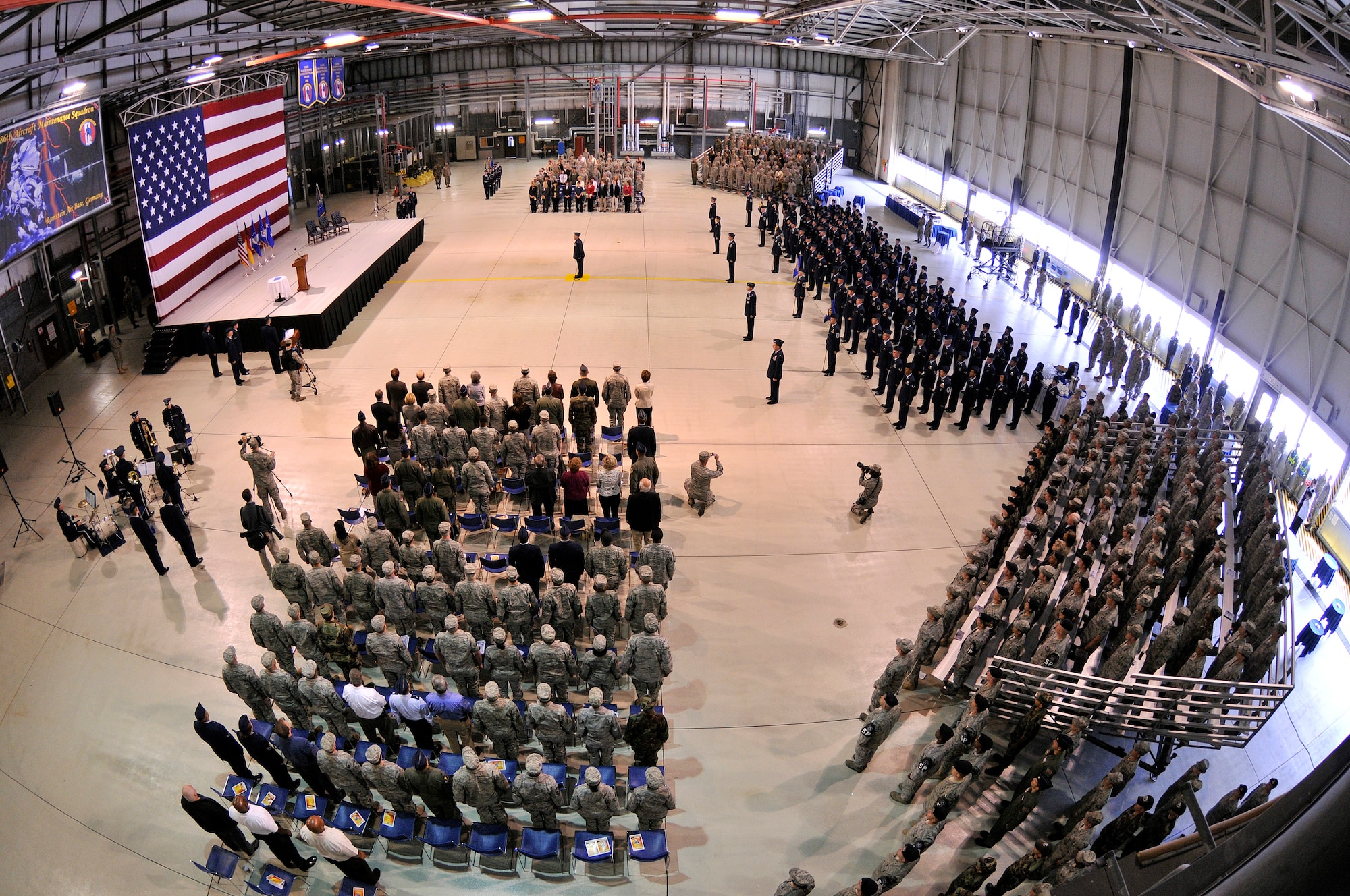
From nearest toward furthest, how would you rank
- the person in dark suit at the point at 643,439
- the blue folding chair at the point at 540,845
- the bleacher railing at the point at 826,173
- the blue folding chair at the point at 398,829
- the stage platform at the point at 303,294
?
the blue folding chair at the point at 540,845 → the blue folding chair at the point at 398,829 → the person in dark suit at the point at 643,439 → the stage platform at the point at 303,294 → the bleacher railing at the point at 826,173

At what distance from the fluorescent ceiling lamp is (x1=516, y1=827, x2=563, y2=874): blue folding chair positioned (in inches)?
481

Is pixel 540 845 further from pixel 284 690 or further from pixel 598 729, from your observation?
pixel 284 690

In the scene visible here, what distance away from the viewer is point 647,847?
7297 millimetres

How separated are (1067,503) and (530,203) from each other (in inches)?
1121

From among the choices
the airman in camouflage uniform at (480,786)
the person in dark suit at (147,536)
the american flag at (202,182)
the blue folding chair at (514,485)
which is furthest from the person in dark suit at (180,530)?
the american flag at (202,182)

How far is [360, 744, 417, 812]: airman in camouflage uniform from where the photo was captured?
7.33 m

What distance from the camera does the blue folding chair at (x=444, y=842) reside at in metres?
7.47

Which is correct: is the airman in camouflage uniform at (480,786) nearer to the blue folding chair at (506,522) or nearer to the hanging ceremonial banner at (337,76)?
the blue folding chair at (506,522)

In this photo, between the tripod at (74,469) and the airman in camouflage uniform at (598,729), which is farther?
the tripod at (74,469)

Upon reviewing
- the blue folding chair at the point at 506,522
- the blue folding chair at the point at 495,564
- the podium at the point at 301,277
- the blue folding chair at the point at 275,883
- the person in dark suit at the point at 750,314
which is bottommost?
the blue folding chair at the point at 275,883

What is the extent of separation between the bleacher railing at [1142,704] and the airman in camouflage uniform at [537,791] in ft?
14.9

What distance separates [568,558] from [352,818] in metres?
3.65

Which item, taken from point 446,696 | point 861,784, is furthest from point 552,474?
point 861,784

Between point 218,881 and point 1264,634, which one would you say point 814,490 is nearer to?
point 1264,634
